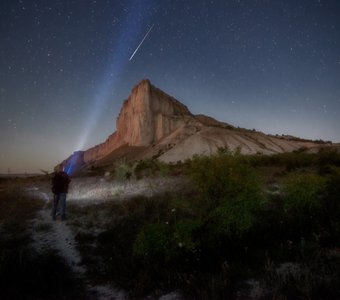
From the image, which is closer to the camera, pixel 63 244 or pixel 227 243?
pixel 227 243

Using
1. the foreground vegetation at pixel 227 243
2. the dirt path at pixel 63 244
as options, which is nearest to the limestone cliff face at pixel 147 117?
the dirt path at pixel 63 244

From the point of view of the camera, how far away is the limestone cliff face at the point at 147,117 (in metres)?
87.0

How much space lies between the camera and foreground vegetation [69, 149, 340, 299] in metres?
5.36

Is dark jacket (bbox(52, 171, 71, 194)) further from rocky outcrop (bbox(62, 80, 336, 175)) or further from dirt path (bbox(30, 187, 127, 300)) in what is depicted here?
rocky outcrop (bbox(62, 80, 336, 175))

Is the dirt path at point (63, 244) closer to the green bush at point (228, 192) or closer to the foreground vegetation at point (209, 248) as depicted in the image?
the foreground vegetation at point (209, 248)

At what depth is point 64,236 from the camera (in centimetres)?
957

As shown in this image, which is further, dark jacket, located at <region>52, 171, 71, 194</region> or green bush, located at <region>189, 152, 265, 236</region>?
dark jacket, located at <region>52, 171, 71, 194</region>

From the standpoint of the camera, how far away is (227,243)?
7.76 meters

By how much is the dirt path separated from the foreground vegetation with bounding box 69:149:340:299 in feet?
0.87

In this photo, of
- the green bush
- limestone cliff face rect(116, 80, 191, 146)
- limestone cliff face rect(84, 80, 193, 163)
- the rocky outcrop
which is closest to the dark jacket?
the green bush

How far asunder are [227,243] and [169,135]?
72.5 metres

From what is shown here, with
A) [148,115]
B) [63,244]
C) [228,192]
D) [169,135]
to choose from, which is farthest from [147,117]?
[63,244]

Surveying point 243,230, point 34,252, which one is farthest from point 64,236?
point 243,230

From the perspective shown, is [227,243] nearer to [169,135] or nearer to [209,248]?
[209,248]
